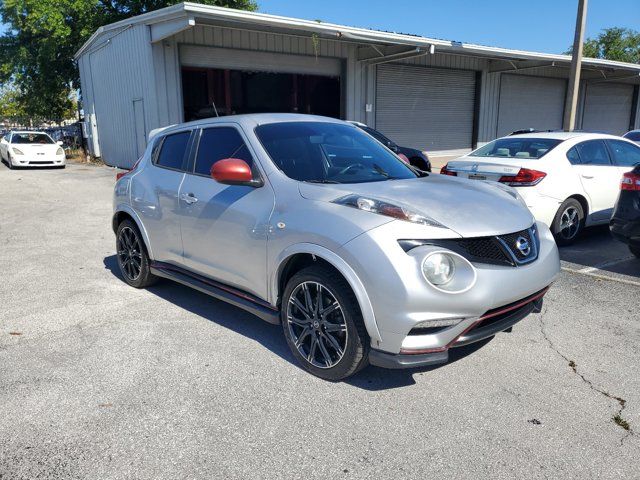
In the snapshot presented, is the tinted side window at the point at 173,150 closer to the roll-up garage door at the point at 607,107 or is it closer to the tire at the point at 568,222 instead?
the tire at the point at 568,222

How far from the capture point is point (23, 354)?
13.0 ft

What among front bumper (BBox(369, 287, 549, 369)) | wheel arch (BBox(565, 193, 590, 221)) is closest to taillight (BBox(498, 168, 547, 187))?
wheel arch (BBox(565, 193, 590, 221))

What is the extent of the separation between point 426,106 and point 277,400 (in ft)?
70.2

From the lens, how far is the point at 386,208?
10.7 ft

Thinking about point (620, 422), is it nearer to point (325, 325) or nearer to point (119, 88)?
point (325, 325)

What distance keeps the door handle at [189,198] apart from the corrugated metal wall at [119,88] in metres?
12.5

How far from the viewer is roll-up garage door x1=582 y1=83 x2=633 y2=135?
29.3 metres

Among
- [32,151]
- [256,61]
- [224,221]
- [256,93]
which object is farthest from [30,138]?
[224,221]

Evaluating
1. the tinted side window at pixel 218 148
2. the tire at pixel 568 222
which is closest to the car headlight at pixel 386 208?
the tinted side window at pixel 218 148

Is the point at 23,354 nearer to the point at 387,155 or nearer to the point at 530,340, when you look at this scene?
the point at 387,155

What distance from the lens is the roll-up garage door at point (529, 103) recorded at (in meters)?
25.3

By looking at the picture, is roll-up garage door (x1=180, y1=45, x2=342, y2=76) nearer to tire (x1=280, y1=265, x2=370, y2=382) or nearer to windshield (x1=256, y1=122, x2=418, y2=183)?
windshield (x1=256, y1=122, x2=418, y2=183)

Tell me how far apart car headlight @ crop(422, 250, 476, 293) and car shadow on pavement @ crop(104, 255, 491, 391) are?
2.76 feet

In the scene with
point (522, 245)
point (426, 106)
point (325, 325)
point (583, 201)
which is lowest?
point (325, 325)
